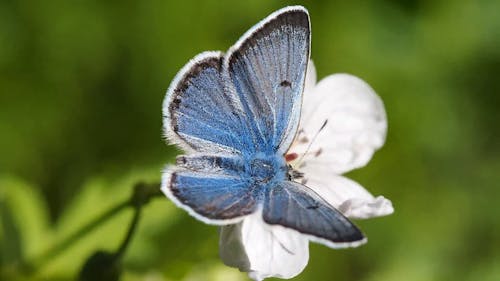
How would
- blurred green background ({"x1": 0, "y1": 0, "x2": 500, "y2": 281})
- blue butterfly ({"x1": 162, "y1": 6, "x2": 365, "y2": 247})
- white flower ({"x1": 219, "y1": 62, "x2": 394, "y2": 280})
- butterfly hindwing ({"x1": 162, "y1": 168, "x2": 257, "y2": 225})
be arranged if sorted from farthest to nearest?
blurred green background ({"x1": 0, "y1": 0, "x2": 500, "y2": 281}) → white flower ({"x1": 219, "y1": 62, "x2": 394, "y2": 280}) → blue butterfly ({"x1": 162, "y1": 6, "x2": 365, "y2": 247}) → butterfly hindwing ({"x1": 162, "y1": 168, "x2": 257, "y2": 225})

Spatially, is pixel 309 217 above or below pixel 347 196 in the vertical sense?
above

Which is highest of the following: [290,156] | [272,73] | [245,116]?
[272,73]

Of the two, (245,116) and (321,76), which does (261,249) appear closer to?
(245,116)

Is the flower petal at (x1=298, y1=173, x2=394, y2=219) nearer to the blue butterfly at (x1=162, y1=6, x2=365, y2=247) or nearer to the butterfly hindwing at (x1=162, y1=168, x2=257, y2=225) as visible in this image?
the blue butterfly at (x1=162, y1=6, x2=365, y2=247)

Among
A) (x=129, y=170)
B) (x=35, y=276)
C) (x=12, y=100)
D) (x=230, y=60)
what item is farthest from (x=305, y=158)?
(x=12, y=100)

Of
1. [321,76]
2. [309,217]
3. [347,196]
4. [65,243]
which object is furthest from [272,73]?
[321,76]

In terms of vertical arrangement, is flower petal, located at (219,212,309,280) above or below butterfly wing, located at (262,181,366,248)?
below

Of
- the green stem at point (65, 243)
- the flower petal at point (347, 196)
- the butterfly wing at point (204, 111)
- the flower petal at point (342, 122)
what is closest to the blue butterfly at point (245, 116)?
the butterfly wing at point (204, 111)

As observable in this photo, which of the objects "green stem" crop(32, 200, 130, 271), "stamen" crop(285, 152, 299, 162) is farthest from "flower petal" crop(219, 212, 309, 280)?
"green stem" crop(32, 200, 130, 271)
